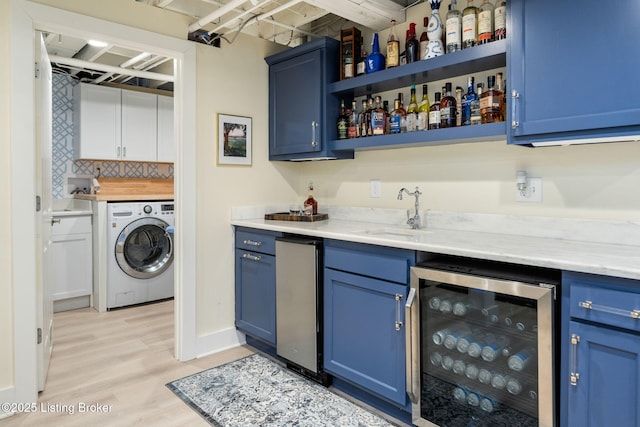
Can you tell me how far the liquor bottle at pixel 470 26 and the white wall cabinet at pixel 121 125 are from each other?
3.57 metres

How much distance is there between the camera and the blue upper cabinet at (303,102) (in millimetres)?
2793

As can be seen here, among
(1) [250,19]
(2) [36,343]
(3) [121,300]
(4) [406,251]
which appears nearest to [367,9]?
(1) [250,19]

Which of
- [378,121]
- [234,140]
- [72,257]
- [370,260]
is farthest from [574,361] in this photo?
[72,257]

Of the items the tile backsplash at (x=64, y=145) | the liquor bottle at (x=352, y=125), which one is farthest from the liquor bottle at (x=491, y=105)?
the tile backsplash at (x=64, y=145)

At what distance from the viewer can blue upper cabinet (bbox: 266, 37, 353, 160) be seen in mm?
2793

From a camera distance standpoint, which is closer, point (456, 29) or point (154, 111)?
point (456, 29)

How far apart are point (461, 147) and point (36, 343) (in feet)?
8.54

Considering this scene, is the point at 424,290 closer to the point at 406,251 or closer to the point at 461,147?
the point at 406,251

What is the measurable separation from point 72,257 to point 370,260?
3150 millimetres

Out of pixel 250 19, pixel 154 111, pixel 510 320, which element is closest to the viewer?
pixel 510 320

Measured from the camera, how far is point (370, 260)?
6.82ft

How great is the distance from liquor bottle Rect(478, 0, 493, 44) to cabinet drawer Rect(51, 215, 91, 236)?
370 centimetres

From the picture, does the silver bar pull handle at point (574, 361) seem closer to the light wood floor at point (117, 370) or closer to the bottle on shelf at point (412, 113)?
the bottle on shelf at point (412, 113)

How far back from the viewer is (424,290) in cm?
185
